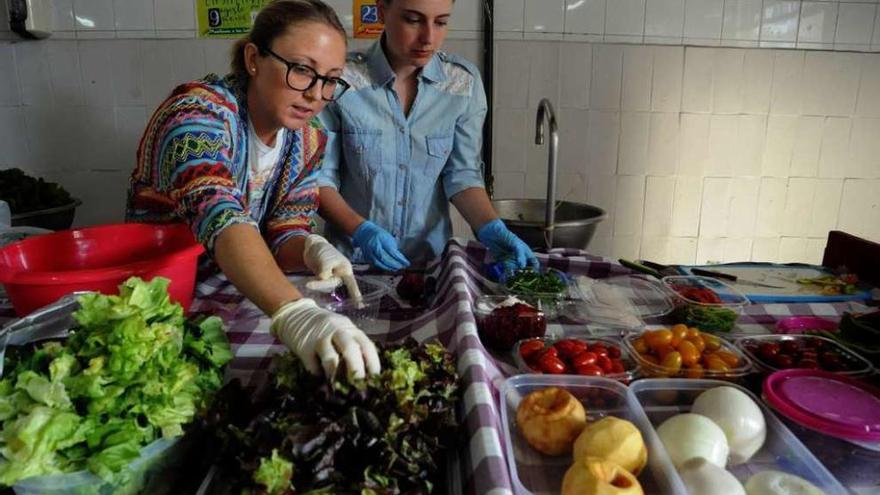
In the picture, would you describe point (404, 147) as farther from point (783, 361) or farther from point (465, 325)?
point (783, 361)

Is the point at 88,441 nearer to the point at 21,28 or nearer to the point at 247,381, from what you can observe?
the point at 247,381

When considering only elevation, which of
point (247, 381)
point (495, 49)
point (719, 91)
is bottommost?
point (247, 381)

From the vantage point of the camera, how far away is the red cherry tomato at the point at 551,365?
1243mm

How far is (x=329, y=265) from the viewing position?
160 cm

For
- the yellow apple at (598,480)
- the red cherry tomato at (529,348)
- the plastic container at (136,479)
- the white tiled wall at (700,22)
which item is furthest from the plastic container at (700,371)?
Answer: the white tiled wall at (700,22)

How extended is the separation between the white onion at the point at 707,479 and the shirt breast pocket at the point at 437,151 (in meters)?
1.68

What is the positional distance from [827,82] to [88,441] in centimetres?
379

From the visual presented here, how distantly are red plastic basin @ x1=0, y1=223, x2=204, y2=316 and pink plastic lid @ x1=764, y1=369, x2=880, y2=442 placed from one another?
4.52 ft

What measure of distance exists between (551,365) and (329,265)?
27.3 inches

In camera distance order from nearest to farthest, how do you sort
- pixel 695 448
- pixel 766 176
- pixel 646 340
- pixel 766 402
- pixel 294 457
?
1. pixel 294 457
2. pixel 695 448
3. pixel 766 402
4. pixel 646 340
5. pixel 766 176

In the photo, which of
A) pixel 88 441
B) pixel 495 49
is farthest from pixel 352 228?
pixel 495 49

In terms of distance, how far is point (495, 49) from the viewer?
309 cm

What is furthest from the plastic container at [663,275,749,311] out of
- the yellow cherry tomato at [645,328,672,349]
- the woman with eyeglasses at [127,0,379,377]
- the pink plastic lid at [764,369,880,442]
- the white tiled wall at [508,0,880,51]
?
the white tiled wall at [508,0,880,51]

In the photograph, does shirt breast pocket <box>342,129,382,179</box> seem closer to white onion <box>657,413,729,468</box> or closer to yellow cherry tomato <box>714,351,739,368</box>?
yellow cherry tomato <box>714,351,739,368</box>
